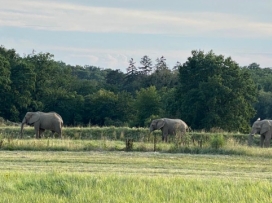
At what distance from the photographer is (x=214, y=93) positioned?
57.3 metres

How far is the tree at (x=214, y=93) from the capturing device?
5728 cm

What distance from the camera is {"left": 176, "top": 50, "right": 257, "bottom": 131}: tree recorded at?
57281 mm

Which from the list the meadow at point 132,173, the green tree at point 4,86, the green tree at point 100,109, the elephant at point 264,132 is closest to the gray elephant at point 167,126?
the elephant at point 264,132

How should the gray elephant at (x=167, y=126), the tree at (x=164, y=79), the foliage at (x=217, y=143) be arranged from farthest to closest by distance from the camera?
the tree at (x=164, y=79) < the gray elephant at (x=167, y=126) < the foliage at (x=217, y=143)

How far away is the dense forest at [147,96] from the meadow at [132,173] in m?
22.8

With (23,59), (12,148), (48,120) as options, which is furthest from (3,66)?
(12,148)

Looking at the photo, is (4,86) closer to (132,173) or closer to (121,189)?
(132,173)

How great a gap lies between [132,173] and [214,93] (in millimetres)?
39080

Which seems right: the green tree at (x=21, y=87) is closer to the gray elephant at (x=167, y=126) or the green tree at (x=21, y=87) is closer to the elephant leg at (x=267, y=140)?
the gray elephant at (x=167, y=126)

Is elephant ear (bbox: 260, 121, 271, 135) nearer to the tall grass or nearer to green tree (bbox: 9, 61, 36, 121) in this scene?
the tall grass

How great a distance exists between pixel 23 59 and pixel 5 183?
2600 inches

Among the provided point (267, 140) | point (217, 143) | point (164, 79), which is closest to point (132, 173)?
point (217, 143)

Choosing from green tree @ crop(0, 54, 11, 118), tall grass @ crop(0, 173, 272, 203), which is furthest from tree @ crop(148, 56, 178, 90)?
tall grass @ crop(0, 173, 272, 203)

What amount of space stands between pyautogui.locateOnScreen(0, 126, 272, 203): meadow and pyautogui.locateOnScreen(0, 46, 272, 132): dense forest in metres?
22.8
